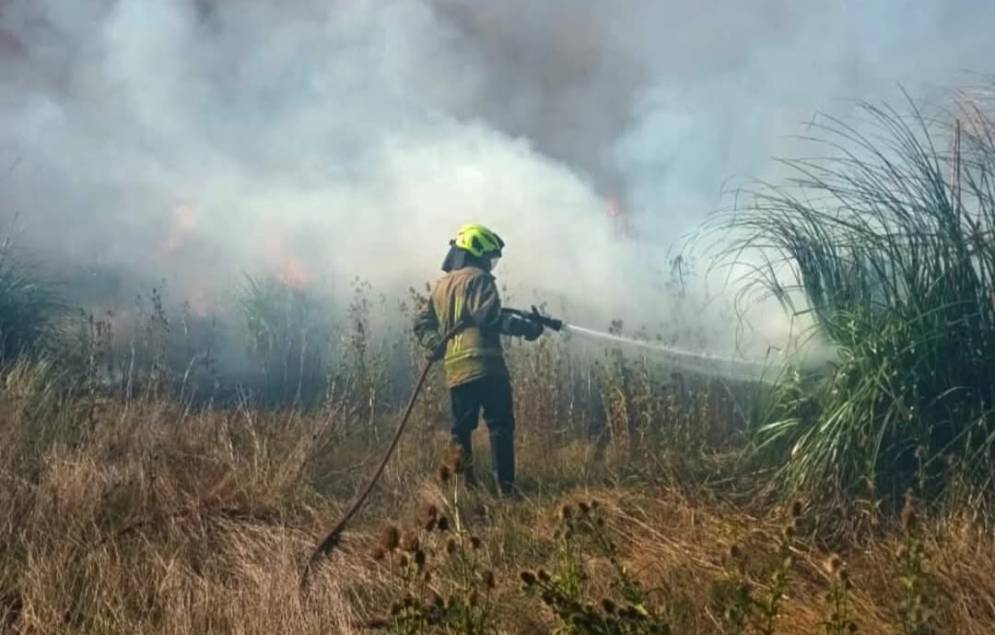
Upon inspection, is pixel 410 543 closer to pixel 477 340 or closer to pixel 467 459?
pixel 467 459

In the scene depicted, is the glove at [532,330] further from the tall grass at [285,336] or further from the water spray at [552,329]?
the tall grass at [285,336]

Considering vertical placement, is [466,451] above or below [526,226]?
below

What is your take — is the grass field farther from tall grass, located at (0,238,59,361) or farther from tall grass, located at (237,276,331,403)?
tall grass, located at (237,276,331,403)

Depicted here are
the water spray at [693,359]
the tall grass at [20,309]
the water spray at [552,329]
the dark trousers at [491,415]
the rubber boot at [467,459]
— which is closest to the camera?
the water spray at [552,329]

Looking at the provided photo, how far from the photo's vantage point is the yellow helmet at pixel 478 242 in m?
6.55

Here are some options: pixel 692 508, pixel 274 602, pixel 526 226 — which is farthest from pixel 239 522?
pixel 526 226

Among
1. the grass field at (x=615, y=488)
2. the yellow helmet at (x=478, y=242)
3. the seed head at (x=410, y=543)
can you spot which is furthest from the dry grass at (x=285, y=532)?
the yellow helmet at (x=478, y=242)

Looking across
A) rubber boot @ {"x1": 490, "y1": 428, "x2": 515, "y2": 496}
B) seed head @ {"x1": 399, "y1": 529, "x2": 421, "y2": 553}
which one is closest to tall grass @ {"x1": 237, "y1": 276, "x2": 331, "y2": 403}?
rubber boot @ {"x1": 490, "y1": 428, "x2": 515, "y2": 496}

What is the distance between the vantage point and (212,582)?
4.12 m

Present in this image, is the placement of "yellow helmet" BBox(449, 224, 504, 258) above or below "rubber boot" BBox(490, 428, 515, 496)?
above

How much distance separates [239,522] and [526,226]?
6.31 meters

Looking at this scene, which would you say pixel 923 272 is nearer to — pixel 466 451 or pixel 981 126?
pixel 981 126

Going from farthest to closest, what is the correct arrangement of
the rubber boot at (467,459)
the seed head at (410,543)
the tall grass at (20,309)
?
the tall grass at (20,309) < the rubber boot at (467,459) < the seed head at (410,543)

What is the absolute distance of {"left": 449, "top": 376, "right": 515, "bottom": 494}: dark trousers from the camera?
6.05 m
